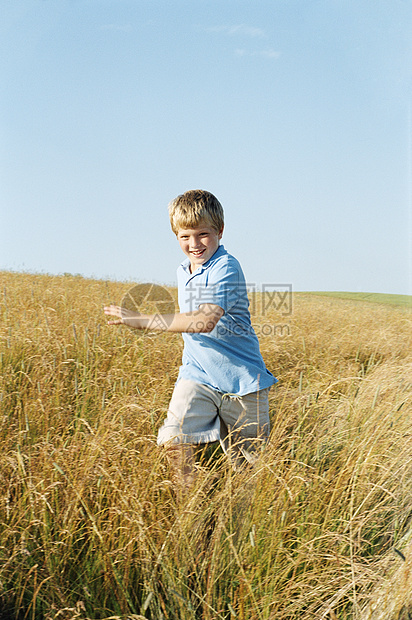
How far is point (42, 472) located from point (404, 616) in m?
1.30

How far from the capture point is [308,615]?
138cm

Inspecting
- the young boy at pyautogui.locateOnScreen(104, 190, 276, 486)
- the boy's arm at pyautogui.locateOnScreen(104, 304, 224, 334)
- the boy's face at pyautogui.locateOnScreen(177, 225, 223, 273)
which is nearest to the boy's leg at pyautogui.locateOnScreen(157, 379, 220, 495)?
the young boy at pyautogui.locateOnScreen(104, 190, 276, 486)

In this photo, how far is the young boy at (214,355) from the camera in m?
2.11

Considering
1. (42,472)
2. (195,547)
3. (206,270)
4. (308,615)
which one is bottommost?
(308,615)

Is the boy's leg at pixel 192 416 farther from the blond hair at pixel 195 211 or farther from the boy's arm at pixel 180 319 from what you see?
the blond hair at pixel 195 211

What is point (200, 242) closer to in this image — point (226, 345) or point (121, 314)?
point (226, 345)

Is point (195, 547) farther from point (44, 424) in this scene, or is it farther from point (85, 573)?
point (44, 424)

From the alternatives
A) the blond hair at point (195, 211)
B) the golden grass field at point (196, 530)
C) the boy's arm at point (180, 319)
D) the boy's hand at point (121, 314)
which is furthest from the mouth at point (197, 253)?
the golden grass field at point (196, 530)

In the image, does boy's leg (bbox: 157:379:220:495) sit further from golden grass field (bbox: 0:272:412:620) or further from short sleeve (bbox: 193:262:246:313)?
short sleeve (bbox: 193:262:246:313)

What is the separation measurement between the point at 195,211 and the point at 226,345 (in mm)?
673

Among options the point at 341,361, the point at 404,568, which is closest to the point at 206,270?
the point at 404,568

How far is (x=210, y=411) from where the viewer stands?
2201mm

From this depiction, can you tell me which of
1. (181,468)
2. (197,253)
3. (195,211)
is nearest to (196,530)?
(181,468)

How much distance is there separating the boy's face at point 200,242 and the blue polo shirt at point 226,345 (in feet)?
0.12
